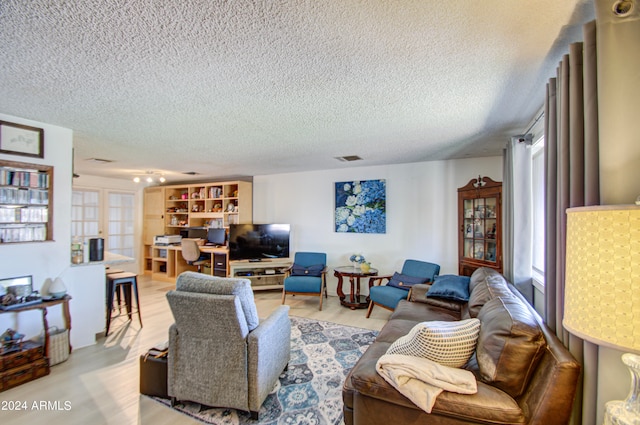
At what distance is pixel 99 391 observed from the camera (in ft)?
7.64

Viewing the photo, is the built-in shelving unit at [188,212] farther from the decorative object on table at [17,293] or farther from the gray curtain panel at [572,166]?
the gray curtain panel at [572,166]

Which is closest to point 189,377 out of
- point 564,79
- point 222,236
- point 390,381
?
point 390,381

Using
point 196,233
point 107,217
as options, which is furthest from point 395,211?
point 107,217

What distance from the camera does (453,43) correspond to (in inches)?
59.1

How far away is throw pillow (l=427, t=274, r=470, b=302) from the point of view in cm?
296

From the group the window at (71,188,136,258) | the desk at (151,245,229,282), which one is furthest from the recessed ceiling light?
the desk at (151,245,229,282)

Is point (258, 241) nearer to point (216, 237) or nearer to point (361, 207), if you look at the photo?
point (216, 237)

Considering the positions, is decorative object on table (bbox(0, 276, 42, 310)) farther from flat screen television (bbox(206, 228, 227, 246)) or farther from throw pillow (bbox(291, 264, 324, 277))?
flat screen television (bbox(206, 228, 227, 246))

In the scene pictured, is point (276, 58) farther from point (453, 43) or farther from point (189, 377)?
point (189, 377)

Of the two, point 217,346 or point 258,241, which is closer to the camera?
point 217,346

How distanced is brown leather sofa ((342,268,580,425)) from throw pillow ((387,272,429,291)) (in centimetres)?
220

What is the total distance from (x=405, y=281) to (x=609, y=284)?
329 cm

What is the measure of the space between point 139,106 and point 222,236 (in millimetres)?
4257

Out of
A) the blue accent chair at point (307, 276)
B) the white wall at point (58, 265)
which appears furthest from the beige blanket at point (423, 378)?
the white wall at point (58, 265)
